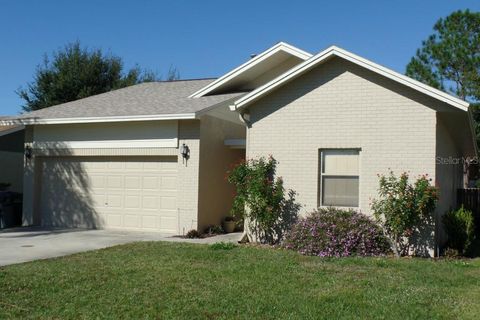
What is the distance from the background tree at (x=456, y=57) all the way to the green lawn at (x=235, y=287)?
16.5 m

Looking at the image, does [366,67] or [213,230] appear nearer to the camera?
[366,67]

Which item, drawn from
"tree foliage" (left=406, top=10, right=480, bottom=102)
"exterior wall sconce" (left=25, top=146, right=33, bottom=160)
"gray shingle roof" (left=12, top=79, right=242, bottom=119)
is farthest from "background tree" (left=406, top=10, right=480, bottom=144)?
"exterior wall sconce" (left=25, top=146, right=33, bottom=160)

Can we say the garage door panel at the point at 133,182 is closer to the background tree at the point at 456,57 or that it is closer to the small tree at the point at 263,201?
the small tree at the point at 263,201

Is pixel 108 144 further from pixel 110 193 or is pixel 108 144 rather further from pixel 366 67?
pixel 366 67

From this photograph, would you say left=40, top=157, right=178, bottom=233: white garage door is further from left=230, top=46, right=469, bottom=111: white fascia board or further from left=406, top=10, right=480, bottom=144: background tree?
left=406, top=10, right=480, bottom=144: background tree

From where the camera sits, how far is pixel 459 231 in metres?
12.4

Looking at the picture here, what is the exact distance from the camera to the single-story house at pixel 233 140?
12.5 metres

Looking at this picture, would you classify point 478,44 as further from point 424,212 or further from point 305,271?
point 305,271

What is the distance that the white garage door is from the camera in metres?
16.0

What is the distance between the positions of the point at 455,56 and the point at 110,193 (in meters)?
18.1

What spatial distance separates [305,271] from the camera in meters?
9.70

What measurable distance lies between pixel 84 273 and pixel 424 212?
23.7 feet

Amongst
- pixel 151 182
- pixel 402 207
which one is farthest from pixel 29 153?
pixel 402 207

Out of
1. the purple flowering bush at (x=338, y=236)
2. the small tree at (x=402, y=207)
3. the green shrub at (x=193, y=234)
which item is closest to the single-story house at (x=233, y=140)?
the green shrub at (x=193, y=234)
